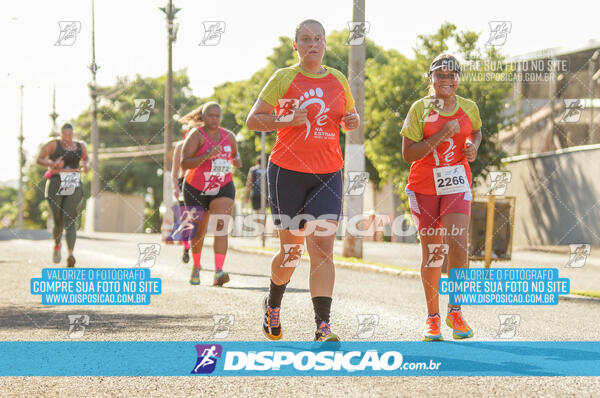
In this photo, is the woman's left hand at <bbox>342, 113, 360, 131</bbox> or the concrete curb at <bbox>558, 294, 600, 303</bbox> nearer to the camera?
the woman's left hand at <bbox>342, 113, 360, 131</bbox>

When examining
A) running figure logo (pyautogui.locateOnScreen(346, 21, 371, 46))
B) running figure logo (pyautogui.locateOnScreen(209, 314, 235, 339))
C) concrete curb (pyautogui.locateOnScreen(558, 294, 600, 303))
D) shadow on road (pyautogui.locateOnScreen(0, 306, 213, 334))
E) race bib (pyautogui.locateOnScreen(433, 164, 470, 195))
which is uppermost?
running figure logo (pyautogui.locateOnScreen(346, 21, 371, 46))

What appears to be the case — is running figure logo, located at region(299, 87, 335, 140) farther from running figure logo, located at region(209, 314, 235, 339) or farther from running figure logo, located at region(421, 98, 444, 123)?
running figure logo, located at region(209, 314, 235, 339)

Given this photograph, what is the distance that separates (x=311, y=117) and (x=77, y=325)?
2.74 m

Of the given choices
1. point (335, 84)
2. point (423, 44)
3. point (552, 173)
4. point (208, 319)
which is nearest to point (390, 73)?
point (423, 44)

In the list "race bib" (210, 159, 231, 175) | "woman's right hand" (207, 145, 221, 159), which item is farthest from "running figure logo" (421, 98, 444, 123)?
"race bib" (210, 159, 231, 175)

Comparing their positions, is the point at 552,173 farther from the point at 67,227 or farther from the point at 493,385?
the point at 493,385

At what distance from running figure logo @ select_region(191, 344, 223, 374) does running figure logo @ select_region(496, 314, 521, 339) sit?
214 cm

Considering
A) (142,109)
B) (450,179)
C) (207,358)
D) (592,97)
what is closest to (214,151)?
(142,109)

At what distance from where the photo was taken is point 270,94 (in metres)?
4.96

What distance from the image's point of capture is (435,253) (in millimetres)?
5586

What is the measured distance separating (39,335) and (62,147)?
480 centimetres

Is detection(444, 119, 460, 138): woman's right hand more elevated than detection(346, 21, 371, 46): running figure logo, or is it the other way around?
detection(346, 21, 371, 46): running figure logo

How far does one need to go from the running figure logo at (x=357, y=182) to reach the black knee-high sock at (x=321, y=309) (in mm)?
7210

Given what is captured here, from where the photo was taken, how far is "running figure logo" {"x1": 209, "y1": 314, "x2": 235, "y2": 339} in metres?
5.86
